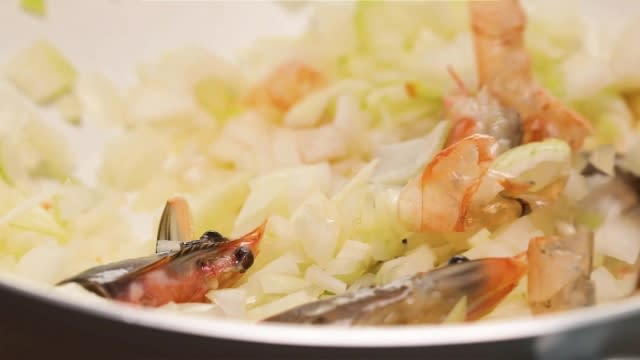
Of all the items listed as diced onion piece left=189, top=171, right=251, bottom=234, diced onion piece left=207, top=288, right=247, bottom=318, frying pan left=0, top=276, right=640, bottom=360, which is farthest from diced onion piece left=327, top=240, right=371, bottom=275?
frying pan left=0, top=276, right=640, bottom=360

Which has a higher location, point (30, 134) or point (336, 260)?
point (30, 134)

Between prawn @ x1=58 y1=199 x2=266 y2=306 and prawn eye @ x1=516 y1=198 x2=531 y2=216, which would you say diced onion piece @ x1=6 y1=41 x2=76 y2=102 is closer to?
prawn @ x1=58 y1=199 x2=266 y2=306

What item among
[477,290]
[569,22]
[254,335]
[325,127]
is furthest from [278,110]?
[254,335]

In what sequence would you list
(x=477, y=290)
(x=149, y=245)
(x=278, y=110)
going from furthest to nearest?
(x=278, y=110) → (x=149, y=245) → (x=477, y=290)

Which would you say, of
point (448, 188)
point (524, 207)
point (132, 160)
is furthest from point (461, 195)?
point (132, 160)

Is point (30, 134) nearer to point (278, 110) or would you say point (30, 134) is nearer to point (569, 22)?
point (278, 110)

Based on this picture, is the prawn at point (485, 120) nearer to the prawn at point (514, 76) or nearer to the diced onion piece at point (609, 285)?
the prawn at point (514, 76)
